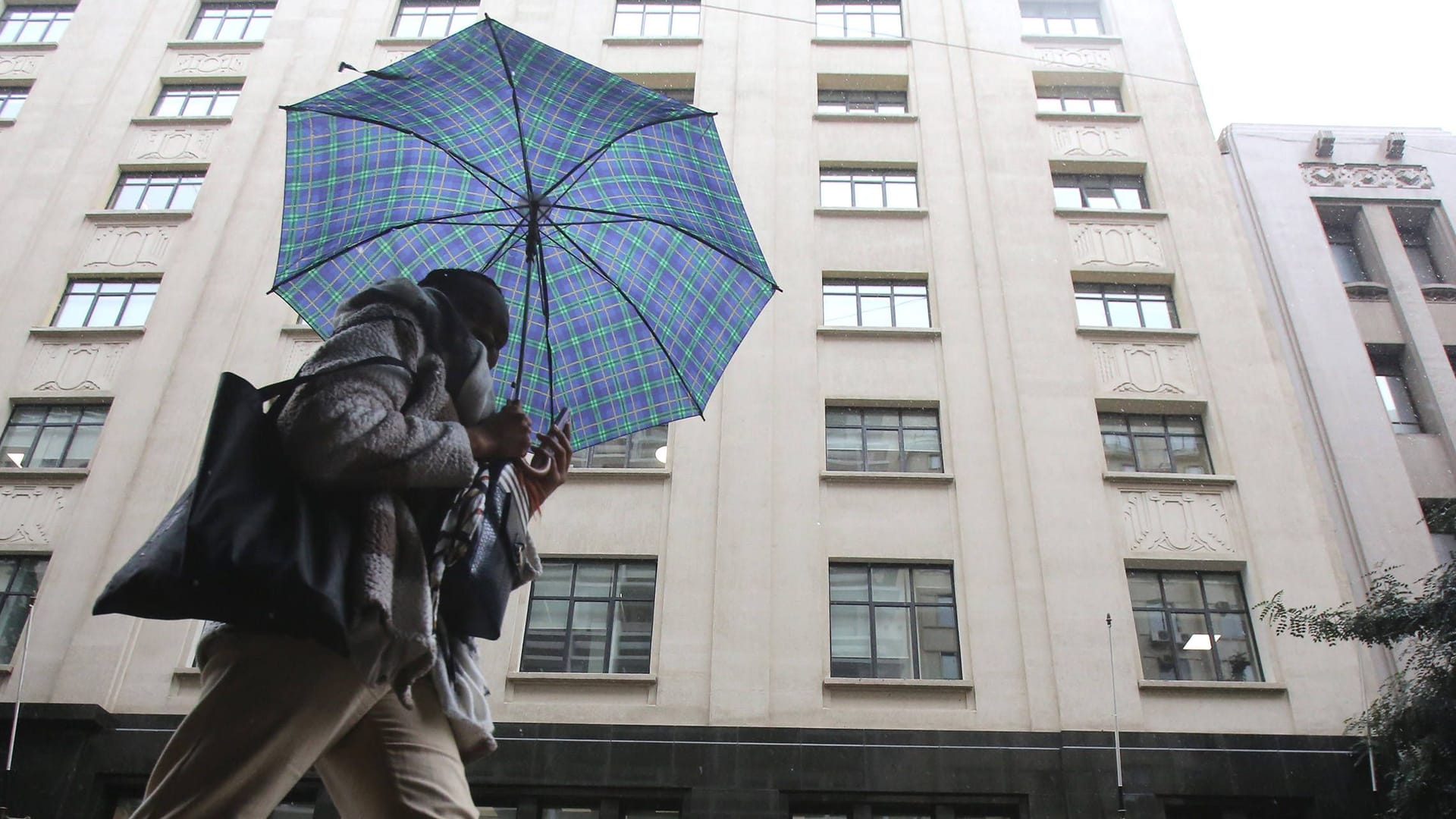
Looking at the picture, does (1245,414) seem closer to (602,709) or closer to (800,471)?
(800,471)

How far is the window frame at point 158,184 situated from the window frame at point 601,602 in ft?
37.2

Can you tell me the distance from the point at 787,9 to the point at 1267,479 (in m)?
14.4

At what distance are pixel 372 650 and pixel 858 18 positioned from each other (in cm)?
2440

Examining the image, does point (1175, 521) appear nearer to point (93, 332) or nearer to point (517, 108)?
point (517, 108)

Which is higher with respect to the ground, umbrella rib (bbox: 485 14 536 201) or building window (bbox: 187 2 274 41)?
building window (bbox: 187 2 274 41)

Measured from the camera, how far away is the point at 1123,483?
17.0m

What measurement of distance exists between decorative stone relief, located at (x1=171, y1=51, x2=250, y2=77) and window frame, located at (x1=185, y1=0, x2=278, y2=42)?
0.49 m

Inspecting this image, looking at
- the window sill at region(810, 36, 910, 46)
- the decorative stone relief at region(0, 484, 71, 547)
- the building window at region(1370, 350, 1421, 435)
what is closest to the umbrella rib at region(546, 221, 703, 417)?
the decorative stone relief at region(0, 484, 71, 547)

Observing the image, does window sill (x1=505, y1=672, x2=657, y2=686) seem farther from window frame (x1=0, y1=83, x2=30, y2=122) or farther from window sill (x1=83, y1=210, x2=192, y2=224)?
window frame (x1=0, y1=83, x2=30, y2=122)

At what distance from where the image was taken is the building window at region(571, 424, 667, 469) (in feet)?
57.6

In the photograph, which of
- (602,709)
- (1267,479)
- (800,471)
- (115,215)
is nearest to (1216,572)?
(1267,479)

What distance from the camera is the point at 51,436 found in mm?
18031

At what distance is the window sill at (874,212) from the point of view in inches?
805

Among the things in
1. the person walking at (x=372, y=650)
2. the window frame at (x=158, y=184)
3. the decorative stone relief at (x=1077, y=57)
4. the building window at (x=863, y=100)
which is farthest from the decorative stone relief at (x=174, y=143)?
the person walking at (x=372, y=650)
